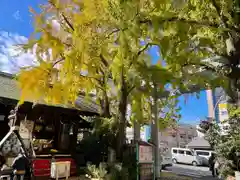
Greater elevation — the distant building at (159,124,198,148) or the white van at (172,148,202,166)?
the distant building at (159,124,198,148)

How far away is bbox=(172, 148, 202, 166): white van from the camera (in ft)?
73.1

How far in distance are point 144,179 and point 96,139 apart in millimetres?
2986

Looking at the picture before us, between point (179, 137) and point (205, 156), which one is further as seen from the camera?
point (179, 137)

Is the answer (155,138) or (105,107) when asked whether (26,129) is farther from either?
(155,138)

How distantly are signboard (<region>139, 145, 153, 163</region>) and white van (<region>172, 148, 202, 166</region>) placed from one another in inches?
627

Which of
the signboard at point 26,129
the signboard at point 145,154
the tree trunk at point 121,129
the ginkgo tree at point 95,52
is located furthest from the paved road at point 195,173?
the signboard at point 26,129

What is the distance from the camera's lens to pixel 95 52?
583cm

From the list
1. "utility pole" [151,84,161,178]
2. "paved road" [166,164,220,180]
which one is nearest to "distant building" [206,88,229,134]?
"utility pole" [151,84,161,178]

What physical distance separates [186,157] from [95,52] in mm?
21069

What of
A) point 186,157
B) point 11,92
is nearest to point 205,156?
point 186,157

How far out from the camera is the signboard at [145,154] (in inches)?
312

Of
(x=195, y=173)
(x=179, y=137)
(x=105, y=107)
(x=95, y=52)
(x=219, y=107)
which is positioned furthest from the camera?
(x=179, y=137)

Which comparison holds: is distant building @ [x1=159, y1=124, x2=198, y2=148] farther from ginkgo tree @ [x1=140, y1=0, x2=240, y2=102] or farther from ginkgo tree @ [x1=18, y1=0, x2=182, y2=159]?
ginkgo tree @ [x1=140, y1=0, x2=240, y2=102]

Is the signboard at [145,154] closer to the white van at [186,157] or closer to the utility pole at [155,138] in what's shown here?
the utility pole at [155,138]
